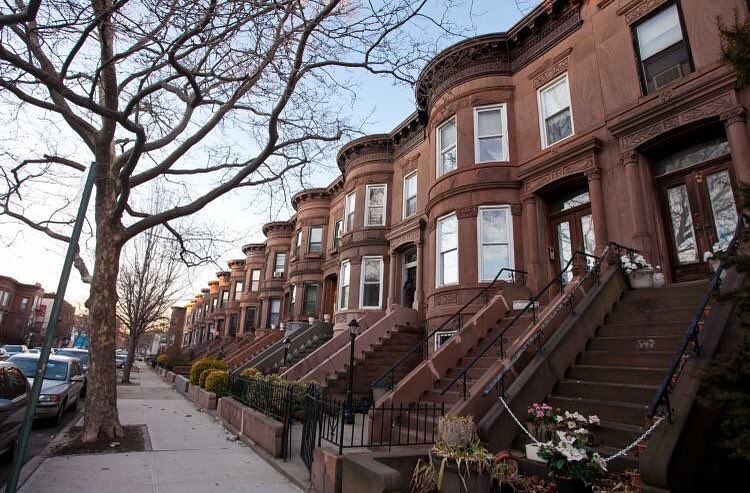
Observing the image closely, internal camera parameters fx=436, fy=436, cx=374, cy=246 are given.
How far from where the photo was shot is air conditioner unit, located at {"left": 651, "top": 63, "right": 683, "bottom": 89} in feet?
30.8

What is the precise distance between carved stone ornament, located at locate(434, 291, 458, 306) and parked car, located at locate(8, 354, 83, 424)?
9950 millimetres

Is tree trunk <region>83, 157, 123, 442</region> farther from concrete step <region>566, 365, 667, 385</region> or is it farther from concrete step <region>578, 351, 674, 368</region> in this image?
concrete step <region>578, 351, 674, 368</region>

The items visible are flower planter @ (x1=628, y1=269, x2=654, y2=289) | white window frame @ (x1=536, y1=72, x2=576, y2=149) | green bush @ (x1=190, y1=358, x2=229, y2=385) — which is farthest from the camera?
green bush @ (x1=190, y1=358, x2=229, y2=385)

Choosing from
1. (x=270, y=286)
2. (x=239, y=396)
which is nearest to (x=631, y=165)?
(x=239, y=396)

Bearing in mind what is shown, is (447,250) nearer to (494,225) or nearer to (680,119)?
(494,225)

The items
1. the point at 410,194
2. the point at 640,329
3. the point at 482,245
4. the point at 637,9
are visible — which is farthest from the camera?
the point at 410,194

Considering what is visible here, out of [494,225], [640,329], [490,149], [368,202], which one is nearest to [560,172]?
[494,225]

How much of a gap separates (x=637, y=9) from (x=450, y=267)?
7906 mm

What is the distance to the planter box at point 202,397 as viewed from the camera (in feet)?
43.8

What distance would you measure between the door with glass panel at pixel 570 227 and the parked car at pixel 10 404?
1139 centimetres

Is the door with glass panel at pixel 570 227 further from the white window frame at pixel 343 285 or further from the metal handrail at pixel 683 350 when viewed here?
the white window frame at pixel 343 285

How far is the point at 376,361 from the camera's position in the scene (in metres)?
13.6

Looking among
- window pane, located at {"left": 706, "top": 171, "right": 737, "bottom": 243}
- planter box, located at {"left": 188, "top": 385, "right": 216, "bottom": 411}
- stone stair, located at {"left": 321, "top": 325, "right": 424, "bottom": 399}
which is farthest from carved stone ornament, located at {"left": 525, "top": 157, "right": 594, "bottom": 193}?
planter box, located at {"left": 188, "top": 385, "right": 216, "bottom": 411}

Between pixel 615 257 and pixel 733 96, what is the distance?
362 centimetres
